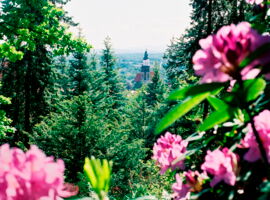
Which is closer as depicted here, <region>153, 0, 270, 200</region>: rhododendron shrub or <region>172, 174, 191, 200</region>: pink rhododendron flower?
<region>153, 0, 270, 200</region>: rhododendron shrub

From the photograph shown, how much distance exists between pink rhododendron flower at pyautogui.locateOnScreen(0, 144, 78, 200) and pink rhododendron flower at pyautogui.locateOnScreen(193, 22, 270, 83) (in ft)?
1.44

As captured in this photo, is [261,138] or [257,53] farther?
[261,138]

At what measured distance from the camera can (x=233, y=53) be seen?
2.10ft

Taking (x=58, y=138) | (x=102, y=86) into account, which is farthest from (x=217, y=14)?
(x=102, y=86)

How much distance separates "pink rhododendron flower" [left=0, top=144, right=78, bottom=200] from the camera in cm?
64

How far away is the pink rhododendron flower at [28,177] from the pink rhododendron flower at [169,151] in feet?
2.92

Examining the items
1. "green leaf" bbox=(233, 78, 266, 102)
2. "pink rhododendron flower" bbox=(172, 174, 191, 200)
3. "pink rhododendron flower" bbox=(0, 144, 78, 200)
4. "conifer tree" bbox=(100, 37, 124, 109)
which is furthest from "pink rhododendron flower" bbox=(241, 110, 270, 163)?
"conifer tree" bbox=(100, 37, 124, 109)

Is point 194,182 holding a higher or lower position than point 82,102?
higher

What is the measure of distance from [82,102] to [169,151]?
6.78 m

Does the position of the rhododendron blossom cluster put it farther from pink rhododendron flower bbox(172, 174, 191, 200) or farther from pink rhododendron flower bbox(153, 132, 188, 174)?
pink rhododendron flower bbox(153, 132, 188, 174)

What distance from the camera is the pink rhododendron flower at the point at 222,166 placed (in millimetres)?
880

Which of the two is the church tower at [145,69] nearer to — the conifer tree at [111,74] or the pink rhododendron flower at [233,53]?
the conifer tree at [111,74]

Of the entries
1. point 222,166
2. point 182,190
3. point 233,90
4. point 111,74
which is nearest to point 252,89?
point 233,90

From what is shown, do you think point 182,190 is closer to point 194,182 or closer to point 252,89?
point 194,182
